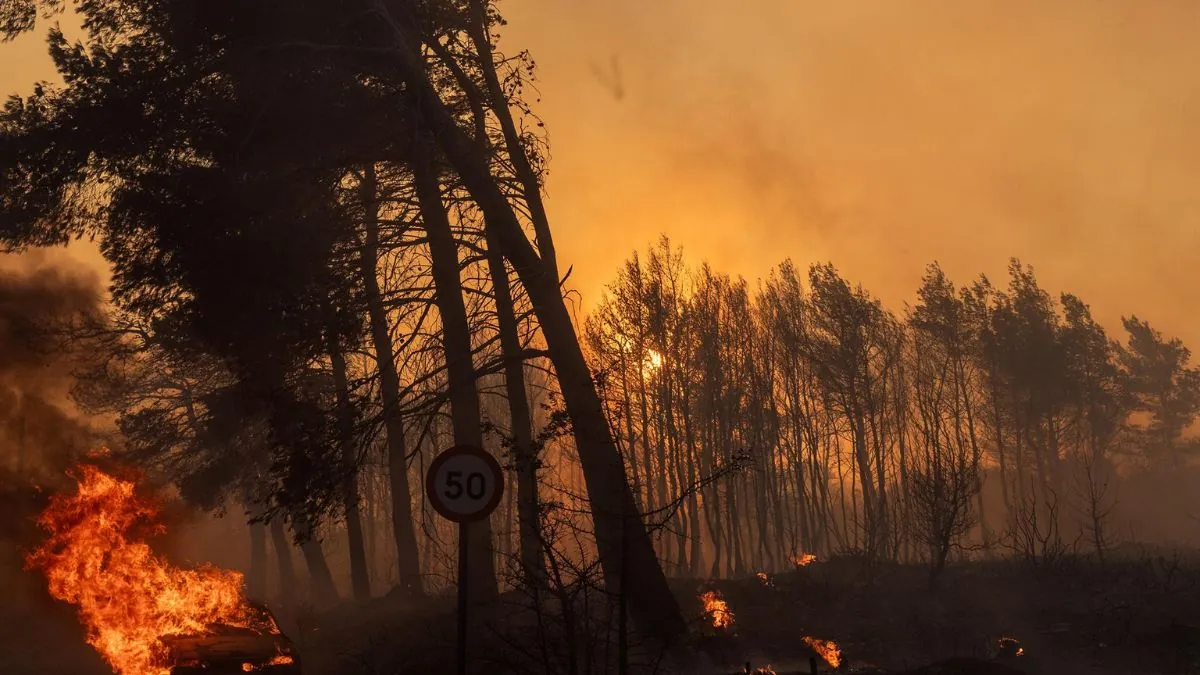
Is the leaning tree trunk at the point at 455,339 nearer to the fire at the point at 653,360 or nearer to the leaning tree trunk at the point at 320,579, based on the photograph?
the leaning tree trunk at the point at 320,579

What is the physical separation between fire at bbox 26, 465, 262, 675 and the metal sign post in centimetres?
592

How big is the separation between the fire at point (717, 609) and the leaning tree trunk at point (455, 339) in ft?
11.7

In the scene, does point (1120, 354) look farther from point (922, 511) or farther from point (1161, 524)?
point (922, 511)

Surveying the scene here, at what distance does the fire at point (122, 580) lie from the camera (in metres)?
13.1

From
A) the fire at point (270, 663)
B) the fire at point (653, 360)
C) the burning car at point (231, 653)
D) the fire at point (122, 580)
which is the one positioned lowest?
the fire at point (270, 663)

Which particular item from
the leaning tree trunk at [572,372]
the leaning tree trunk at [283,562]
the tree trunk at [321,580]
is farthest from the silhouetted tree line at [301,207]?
the leaning tree trunk at [283,562]

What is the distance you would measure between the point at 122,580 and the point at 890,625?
1205cm

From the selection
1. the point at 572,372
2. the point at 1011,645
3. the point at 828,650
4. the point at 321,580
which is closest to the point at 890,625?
the point at 828,650

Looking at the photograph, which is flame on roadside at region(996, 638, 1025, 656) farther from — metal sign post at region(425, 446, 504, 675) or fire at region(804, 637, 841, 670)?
metal sign post at region(425, 446, 504, 675)

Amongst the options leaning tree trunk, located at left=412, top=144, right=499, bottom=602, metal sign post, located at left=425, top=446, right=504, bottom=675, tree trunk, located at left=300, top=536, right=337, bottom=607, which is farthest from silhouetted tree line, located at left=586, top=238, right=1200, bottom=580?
metal sign post, located at left=425, top=446, right=504, bottom=675

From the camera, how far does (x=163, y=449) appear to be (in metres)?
30.0

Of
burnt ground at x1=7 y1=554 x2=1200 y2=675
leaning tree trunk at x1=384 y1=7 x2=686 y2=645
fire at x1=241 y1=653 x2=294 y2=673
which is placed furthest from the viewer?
leaning tree trunk at x1=384 y1=7 x2=686 y2=645

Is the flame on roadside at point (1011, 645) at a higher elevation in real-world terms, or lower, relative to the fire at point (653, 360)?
lower

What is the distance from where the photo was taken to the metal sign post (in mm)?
7641
